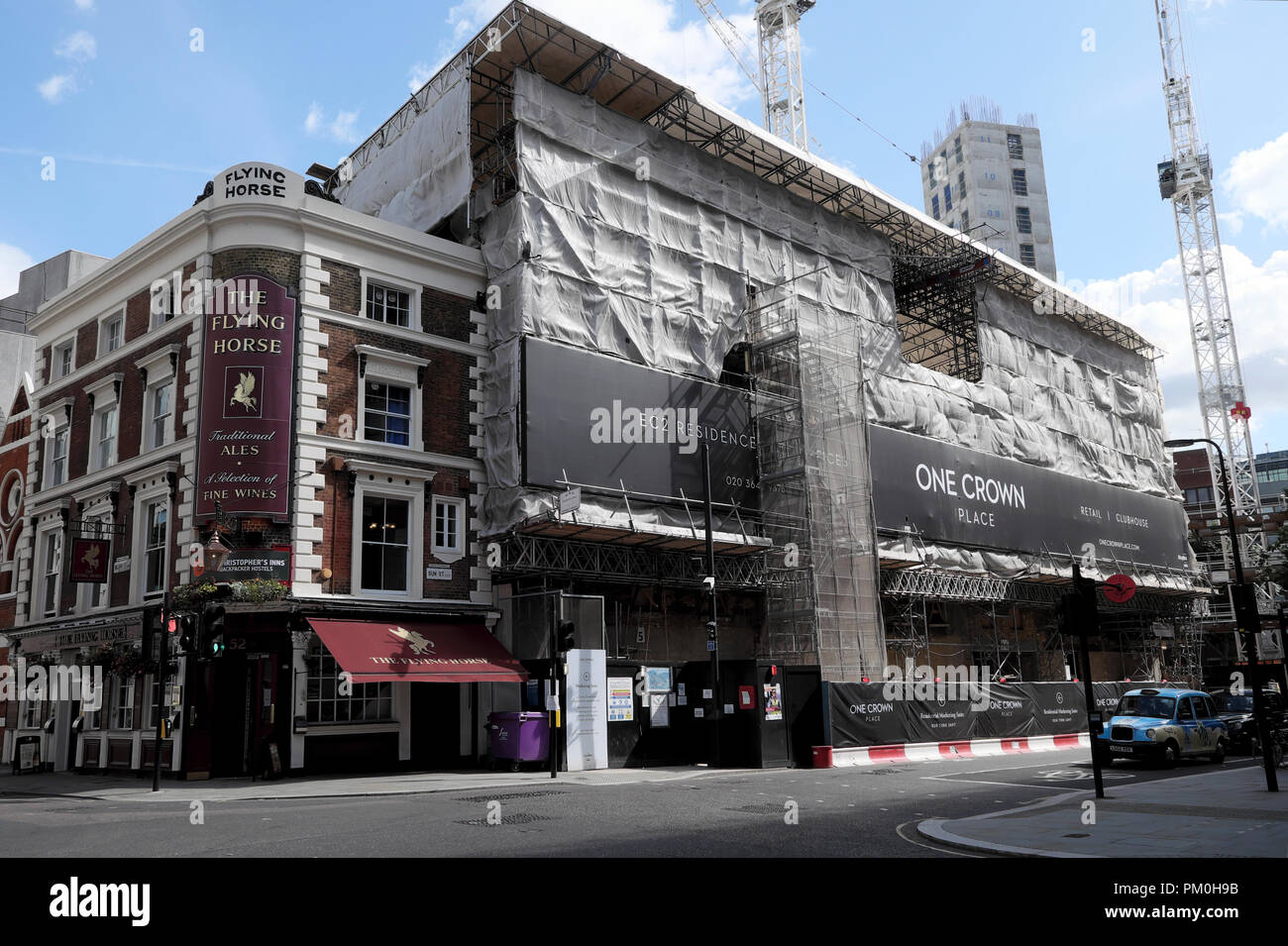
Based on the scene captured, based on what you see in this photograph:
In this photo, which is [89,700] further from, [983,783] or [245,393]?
[983,783]

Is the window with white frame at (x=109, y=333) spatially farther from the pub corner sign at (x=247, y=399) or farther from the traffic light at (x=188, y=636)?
the traffic light at (x=188, y=636)

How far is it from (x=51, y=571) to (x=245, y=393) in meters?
11.6

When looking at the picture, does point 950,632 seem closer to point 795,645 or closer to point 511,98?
point 795,645

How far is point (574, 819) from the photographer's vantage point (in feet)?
42.5

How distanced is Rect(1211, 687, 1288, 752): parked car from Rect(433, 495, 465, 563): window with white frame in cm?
1907

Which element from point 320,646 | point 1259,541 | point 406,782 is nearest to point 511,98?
point 320,646

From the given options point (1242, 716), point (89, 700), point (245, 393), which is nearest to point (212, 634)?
point (245, 393)

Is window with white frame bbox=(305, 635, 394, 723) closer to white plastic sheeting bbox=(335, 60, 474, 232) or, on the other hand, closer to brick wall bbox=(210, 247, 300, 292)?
brick wall bbox=(210, 247, 300, 292)

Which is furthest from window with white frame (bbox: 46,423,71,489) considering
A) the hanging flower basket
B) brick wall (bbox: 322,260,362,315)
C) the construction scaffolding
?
the construction scaffolding

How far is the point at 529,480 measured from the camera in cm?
2452

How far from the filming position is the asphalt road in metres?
10.4

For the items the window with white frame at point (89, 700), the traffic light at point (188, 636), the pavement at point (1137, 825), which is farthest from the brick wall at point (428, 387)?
the pavement at point (1137, 825)
